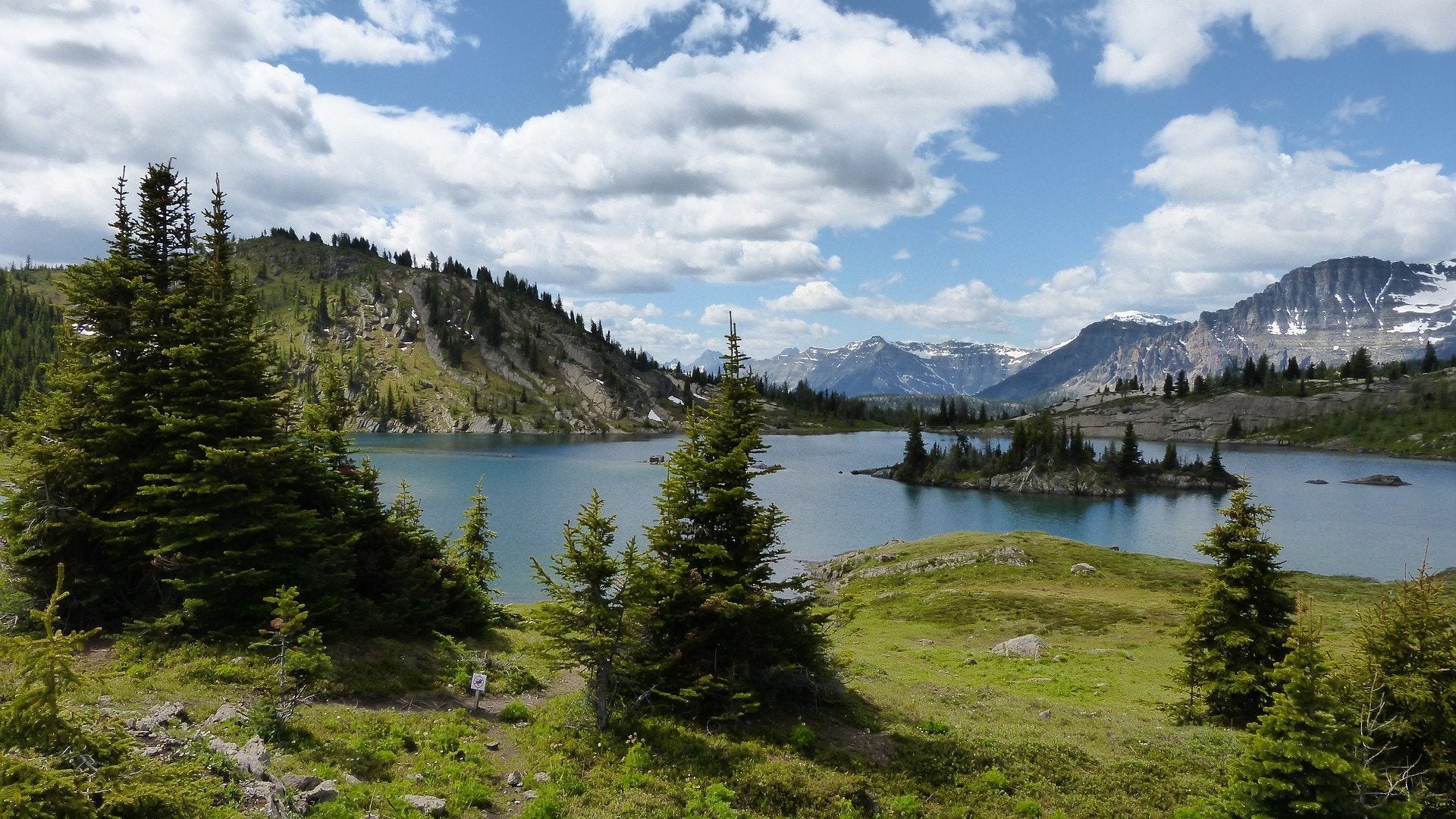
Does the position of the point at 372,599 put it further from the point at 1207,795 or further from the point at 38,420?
the point at 1207,795

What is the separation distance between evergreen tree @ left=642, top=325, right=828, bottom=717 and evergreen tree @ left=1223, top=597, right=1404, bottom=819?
41.9 feet

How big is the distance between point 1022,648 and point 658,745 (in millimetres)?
33715

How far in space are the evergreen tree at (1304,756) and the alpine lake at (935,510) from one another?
5593cm

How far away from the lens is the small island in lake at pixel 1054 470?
162750 millimetres

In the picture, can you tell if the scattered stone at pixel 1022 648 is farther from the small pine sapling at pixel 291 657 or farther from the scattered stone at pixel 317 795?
the scattered stone at pixel 317 795

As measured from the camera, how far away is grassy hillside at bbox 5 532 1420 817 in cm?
1738

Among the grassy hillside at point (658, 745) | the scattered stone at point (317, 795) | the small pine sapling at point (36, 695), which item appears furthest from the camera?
the grassy hillside at point (658, 745)

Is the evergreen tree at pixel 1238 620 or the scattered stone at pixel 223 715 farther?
the evergreen tree at pixel 1238 620

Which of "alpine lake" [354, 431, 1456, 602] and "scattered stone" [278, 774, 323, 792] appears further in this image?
"alpine lake" [354, 431, 1456, 602]

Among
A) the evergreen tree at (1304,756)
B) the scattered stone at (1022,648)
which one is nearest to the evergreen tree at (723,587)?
the evergreen tree at (1304,756)

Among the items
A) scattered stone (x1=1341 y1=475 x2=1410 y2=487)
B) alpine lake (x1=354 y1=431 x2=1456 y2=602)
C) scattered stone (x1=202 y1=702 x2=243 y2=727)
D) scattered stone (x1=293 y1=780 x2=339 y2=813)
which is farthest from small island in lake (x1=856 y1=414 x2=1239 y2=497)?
scattered stone (x1=293 y1=780 x2=339 y2=813)

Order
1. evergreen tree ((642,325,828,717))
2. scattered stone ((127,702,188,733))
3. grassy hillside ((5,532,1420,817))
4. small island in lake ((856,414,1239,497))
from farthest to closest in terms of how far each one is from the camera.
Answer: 1. small island in lake ((856,414,1239,497))
2. evergreen tree ((642,325,828,717))
3. grassy hillside ((5,532,1420,817))
4. scattered stone ((127,702,188,733))

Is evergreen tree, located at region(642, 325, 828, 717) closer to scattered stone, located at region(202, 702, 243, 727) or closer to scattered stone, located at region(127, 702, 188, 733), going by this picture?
scattered stone, located at region(202, 702, 243, 727)

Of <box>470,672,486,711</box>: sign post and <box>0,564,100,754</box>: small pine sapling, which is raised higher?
<box>0,564,100,754</box>: small pine sapling
